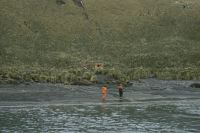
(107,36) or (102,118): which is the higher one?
(107,36)

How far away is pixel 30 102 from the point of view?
59750 millimetres

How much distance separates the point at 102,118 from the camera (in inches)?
1841

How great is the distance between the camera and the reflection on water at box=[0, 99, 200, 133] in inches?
1590

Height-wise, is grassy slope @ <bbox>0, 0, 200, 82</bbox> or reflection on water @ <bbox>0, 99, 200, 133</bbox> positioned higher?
Result: grassy slope @ <bbox>0, 0, 200, 82</bbox>

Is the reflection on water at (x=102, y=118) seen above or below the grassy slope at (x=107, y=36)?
below

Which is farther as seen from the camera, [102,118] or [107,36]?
[107,36]

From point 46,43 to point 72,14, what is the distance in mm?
19947

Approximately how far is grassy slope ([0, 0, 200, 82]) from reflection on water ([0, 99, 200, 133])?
39983mm

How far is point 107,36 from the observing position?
13075 cm

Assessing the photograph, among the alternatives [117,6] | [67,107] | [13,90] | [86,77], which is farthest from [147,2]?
[67,107]

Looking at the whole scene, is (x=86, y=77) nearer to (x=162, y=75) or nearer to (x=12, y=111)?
(x=162, y=75)

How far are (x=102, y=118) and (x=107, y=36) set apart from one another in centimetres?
8505

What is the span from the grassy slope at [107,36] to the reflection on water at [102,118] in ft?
131

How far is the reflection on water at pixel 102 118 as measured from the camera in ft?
132
